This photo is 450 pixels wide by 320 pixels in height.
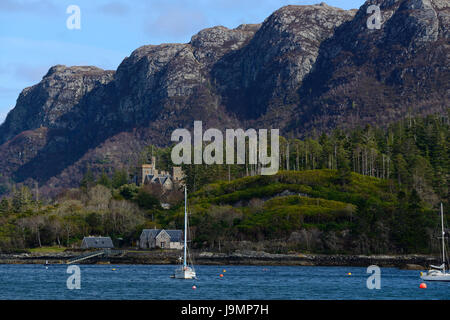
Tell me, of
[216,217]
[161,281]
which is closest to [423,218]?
[216,217]

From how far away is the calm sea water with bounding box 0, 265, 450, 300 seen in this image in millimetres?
70875

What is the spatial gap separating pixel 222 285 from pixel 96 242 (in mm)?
64065

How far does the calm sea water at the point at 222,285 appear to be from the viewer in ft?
233

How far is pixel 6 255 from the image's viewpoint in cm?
13812

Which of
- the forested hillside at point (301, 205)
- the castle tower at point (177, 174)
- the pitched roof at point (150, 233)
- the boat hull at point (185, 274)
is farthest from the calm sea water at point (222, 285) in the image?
the castle tower at point (177, 174)

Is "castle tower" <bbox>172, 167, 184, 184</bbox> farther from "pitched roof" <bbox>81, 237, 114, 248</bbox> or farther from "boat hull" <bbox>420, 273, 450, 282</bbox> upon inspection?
"boat hull" <bbox>420, 273, 450, 282</bbox>

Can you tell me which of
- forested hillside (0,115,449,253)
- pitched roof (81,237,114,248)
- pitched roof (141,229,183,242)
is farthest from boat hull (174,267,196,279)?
pitched roof (81,237,114,248)

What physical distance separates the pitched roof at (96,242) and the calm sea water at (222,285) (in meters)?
31.6

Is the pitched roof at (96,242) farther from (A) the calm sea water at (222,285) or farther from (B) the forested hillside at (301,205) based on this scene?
(A) the calm sea water at (222,285)

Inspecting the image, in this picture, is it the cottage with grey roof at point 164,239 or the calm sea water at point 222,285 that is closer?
the calm sea water at point 222,285

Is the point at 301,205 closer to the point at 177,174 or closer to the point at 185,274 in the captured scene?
the point at 185,274

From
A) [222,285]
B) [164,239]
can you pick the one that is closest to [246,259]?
[164,239]
